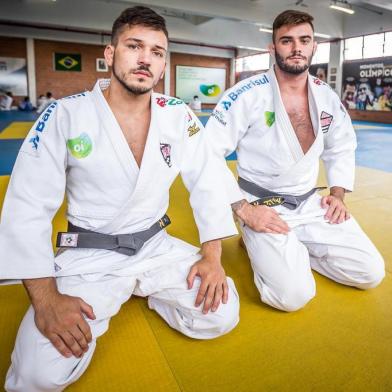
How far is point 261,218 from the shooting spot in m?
2.30

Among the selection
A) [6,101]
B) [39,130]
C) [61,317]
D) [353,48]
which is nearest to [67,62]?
[6,101]

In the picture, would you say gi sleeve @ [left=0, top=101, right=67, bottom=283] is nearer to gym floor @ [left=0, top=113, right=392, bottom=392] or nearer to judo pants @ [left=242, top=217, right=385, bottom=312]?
gym floor @ [left=0, top=113, right=392, bottom=392]

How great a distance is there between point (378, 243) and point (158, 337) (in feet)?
6.98

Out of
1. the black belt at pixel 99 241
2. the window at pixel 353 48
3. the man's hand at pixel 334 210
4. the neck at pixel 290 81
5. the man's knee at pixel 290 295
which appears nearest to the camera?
the black belt at pixel 99 241

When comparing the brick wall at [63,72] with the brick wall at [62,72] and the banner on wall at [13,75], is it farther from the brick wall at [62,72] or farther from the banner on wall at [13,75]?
the banner on wall at [13,75]

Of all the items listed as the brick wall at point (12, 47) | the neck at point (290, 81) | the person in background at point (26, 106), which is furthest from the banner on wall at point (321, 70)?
the neck at point (290, 81)

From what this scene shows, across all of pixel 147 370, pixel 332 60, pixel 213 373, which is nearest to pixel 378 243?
pixel 213 373

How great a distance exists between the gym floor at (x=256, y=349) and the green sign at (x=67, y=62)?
68.2ft

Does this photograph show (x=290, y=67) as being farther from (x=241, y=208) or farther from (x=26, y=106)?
(x=26, y=106)

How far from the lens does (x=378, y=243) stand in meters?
2.99

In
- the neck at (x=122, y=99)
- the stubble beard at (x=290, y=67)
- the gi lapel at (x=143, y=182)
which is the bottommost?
the gi lapel at (x=143, y=182)

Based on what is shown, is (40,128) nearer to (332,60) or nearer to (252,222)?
(252,222)

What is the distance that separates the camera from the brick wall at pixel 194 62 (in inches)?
910

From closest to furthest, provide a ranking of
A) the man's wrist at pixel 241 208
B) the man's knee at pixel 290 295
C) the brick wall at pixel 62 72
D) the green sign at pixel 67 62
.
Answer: the man's knee at pixel 290 295, the man's wrist at pixel 241 208, the brick wall at pixel 62 72, the green sign at pixel 67 62
